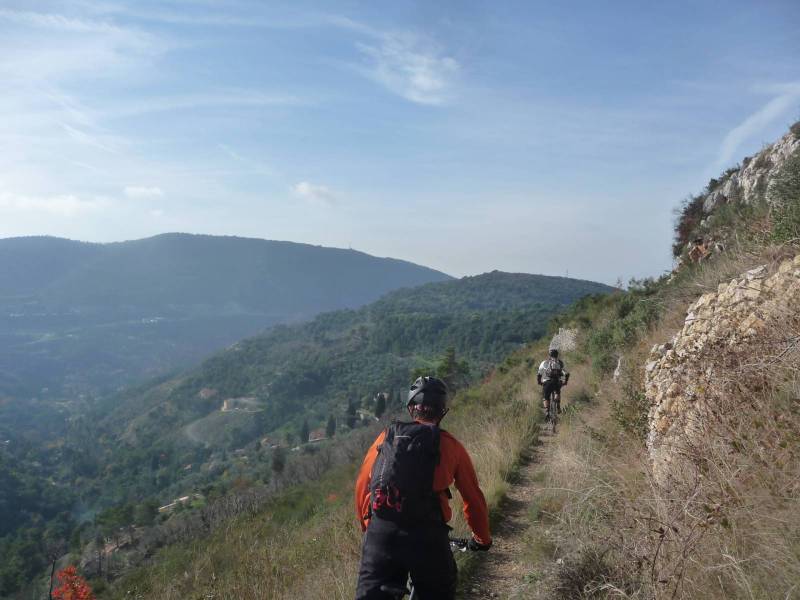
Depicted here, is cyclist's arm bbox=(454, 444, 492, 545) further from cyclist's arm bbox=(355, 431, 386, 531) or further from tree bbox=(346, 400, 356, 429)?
tree bbox=(346, 400, 356, 429)

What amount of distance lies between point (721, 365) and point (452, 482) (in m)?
2.22

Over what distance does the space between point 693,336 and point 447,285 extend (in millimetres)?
185062

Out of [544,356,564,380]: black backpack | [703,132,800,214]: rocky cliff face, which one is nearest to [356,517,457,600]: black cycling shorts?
[544,356,564,380]: black backpack

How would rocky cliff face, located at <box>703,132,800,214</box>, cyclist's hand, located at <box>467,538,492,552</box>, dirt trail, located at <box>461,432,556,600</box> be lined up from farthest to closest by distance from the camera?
rocky cliff face, located at <box>703,132,800,214</box>, dirt trail, located at <box>461,432,556,600</box>, cyclist's hand, located at <box>467,538,492,552</box>

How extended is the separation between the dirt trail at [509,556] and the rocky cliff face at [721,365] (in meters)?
1.36

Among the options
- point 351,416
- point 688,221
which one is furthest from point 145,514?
point 688,221

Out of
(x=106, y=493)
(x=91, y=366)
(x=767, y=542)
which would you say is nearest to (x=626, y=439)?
(x=767, y=542)

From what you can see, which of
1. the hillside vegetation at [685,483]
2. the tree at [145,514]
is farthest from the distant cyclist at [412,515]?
the tree at [145,514]

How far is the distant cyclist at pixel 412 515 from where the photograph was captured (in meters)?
2.29

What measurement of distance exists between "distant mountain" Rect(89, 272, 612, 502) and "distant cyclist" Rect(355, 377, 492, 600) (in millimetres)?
61951

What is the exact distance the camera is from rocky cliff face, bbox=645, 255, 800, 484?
317 cm

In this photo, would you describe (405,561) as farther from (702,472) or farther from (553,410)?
(553,410)

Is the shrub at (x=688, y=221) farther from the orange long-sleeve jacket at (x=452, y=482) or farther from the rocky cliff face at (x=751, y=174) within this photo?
the orange long-sleeve jacket at (x=452, y=482)

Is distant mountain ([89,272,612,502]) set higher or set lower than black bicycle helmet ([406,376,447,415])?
lower
